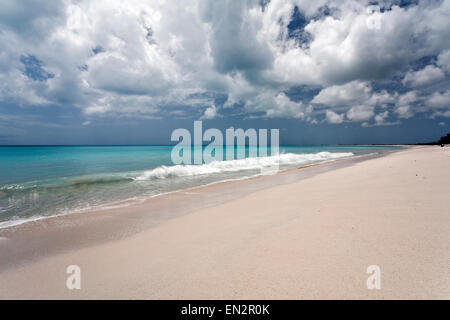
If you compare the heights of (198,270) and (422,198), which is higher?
(422,198)

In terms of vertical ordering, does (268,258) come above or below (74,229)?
above

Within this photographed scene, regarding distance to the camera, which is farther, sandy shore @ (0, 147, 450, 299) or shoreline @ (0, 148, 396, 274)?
shoreline @ (0, 148, 396, 274)

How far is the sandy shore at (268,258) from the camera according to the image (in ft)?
6.95

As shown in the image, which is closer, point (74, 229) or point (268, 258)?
point (268, 258)

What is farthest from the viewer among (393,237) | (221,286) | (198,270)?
(393,237)

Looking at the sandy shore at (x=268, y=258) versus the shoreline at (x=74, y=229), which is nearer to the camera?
the sandy shore at (x=268, y=258)

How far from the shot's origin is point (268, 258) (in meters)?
2.73

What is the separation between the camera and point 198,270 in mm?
2602

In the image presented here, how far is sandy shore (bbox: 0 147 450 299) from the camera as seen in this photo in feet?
6.95
